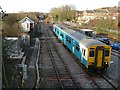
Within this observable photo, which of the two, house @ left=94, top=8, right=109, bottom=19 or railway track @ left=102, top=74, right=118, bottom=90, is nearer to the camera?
railway track @ left=102, top=74, right=118, bottom=90

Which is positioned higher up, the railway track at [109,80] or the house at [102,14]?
the house at [102,14]

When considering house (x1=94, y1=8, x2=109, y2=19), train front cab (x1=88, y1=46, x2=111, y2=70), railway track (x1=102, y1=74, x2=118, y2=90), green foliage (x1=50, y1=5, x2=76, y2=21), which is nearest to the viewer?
railway track (x1=102, y1=74, x2=118, y2=90)

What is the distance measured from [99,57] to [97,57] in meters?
0.16

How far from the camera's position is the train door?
1653 cm

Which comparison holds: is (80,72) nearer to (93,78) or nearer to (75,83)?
(93,78)

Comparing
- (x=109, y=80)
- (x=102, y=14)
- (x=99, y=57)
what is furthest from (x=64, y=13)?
(x=109, y=80)

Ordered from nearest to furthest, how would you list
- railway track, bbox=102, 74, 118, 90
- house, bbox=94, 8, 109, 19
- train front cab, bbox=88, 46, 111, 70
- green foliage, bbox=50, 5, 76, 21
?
railway track, bbox=102, 74, 118, 90 → train front cab, bbox=88, 46, 111, 70 → house, bbox=94, 8, 109, 19 → green foliage, bbox=50, 5, 76, 21

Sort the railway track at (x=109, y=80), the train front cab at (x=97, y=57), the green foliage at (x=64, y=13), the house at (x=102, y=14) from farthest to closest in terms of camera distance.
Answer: the green foliage at (x=64, y=13), the house at (x=102, y=14), the train front cab at (x=97, y=57), the railway track at (x=109, y=80)

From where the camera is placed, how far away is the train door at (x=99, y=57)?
16.5 m

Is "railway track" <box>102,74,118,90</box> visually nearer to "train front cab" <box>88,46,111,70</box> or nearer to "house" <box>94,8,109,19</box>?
"train front cab" <box>88,46,111,70</box>

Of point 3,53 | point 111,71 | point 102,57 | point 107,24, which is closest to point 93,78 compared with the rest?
point 102,57

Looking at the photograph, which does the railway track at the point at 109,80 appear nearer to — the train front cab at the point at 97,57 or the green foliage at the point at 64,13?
the train front cab at the point at 97,57

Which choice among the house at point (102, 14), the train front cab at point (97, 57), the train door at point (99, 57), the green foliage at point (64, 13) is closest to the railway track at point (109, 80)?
the train front cab at point (97, 57)

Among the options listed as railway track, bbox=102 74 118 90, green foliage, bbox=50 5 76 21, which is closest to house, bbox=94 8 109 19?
green foliage, bbox=50 5 76 21
